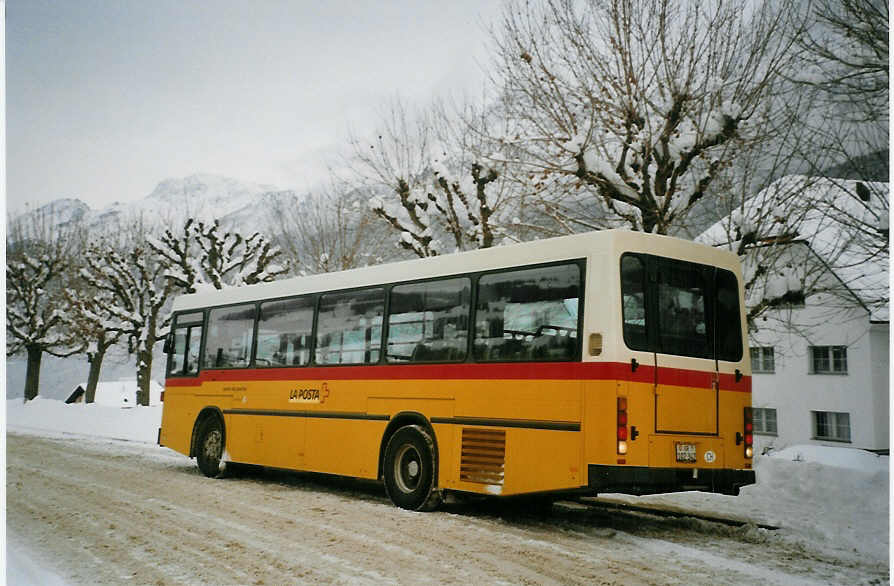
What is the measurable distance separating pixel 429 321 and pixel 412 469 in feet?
5.38

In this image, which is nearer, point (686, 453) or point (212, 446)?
point (686, 453)

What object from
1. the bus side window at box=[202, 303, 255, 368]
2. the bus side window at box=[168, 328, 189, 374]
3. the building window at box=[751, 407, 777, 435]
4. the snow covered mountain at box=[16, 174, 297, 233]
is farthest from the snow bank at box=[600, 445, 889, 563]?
the building window at box=[751, 407, 777, 435]

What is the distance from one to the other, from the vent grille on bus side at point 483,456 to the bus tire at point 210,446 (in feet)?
17.7

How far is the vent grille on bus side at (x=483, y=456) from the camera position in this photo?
27.0ft

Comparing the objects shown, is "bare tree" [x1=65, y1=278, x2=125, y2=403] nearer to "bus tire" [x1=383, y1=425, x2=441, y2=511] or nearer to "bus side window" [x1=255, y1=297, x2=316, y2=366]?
"bus side window" [x1=255, y1=297, x2=316, y2=366]

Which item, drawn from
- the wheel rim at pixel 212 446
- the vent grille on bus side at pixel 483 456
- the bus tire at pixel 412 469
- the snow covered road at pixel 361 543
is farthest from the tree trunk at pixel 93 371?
the vent grille on bus side at pixel 483 456

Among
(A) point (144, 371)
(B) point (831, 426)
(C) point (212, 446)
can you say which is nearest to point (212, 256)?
(A) point (144, 371)

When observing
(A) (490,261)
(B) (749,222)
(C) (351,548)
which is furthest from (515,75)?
(C) (351,548)

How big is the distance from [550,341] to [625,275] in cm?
93

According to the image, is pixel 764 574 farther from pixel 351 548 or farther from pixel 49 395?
pixel 49 395

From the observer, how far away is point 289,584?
18.4ft

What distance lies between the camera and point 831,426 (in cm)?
2488

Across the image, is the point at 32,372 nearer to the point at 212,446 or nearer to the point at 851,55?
the point at 212,446

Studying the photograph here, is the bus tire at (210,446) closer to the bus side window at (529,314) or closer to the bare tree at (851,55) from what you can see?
the bus side window at (529,314)
